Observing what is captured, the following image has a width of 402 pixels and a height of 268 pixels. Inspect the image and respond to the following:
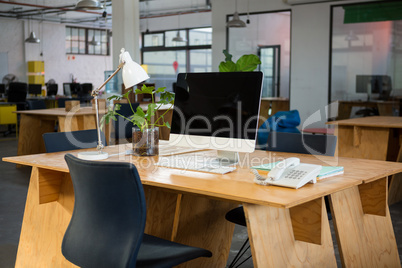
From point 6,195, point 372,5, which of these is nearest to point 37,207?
point 6,195

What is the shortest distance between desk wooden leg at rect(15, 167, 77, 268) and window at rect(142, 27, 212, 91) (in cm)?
1344

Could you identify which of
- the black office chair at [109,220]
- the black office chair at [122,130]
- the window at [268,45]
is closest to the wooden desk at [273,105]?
the window at [268,45]

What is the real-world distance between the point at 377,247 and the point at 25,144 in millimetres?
5602

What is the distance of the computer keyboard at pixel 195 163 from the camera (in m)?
2.42

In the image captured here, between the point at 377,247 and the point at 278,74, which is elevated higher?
the point at 278,74

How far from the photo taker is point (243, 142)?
8.16ft

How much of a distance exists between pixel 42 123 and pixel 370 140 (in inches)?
186

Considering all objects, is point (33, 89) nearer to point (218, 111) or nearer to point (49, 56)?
point (49, 56)

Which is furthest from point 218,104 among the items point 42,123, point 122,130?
point 42,123

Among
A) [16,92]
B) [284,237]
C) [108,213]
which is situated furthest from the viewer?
[16,92]

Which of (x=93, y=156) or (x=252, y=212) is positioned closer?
(x=252, y=212)

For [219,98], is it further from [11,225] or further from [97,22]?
[97,22]

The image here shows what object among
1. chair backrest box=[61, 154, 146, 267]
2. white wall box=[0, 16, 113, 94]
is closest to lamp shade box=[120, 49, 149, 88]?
chair backrest box=[61, 154, 146, 267]

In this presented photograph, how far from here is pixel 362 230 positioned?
8.67 feet
